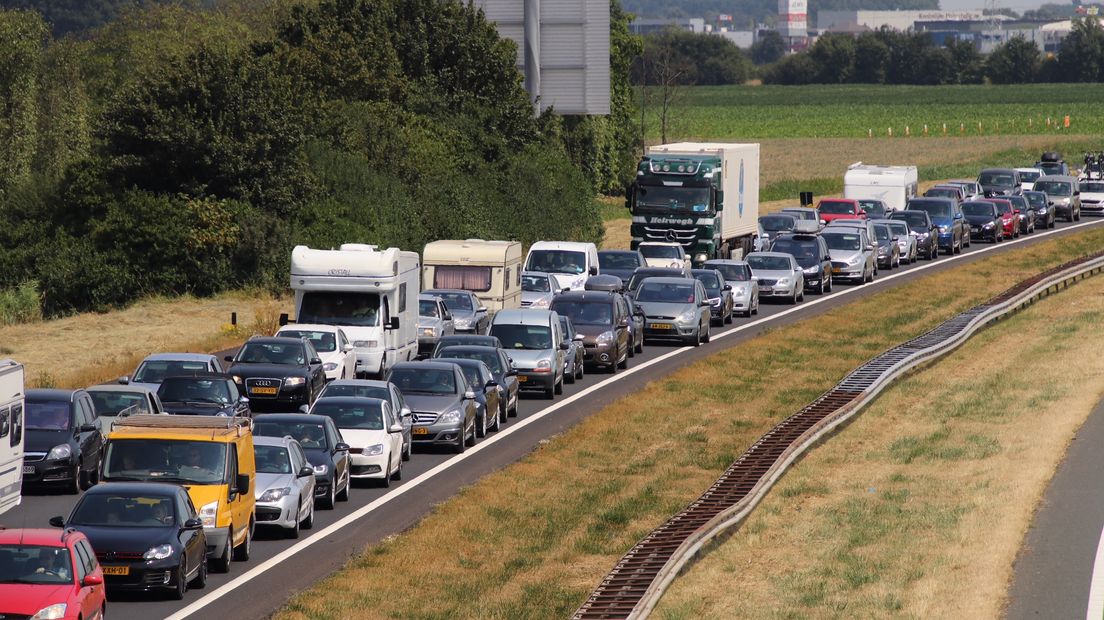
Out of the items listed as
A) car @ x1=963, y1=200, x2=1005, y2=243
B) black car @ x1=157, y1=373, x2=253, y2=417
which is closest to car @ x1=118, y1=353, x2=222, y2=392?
black car @ x1=157, y1=373, x2=253, y2=417

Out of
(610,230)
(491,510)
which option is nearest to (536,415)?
(491,510)

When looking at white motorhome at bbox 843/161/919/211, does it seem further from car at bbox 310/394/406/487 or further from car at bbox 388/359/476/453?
car at bbox 310/394/406/487

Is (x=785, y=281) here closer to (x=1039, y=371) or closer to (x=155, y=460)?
(x=1039, y=371)

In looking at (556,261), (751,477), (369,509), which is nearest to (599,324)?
(556,261)

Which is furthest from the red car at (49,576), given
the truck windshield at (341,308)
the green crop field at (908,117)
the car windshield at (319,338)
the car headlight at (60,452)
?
the green crop field at (908,117)

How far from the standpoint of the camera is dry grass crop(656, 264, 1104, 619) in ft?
66.1

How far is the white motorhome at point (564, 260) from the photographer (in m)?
49.2

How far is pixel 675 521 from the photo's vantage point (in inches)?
954

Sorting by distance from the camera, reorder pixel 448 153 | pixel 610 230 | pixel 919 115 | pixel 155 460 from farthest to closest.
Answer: pixel 919 115, pixel 610 230, pixel 448 153, pixel 155 460

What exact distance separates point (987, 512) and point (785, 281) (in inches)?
1152

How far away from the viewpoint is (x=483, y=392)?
105ft

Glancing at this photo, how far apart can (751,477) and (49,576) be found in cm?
1283

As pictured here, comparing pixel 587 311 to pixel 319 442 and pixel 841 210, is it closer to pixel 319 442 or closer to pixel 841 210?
pixel 319 442

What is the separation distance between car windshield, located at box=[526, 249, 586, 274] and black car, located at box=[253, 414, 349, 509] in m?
23.6
